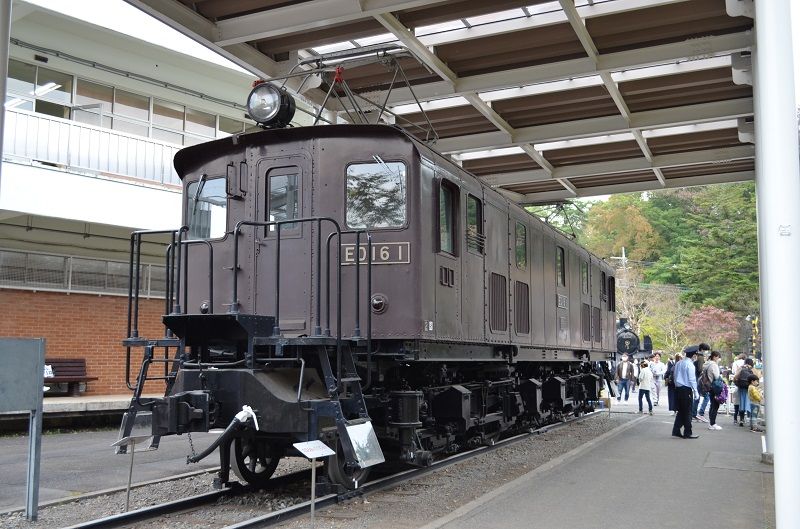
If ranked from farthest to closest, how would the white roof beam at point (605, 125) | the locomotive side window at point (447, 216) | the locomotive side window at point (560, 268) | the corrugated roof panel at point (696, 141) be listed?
the corrugated roof panel at point (696, 141)
the locomotive side window at point (560, 268)
the white roof beam at point (605, 125)
the locomotive side window at point (447, 216)

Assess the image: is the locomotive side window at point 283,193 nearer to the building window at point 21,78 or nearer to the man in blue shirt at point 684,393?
the man in blue shirt at point 684,393

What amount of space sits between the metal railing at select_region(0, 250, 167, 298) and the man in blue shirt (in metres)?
11.1

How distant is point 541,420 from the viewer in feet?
46.8

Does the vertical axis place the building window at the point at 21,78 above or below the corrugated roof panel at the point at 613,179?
above

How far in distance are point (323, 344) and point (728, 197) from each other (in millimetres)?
35539

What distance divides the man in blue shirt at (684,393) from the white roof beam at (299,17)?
7.87m

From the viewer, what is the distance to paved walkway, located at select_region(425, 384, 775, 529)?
271 inches

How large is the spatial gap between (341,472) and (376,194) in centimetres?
287

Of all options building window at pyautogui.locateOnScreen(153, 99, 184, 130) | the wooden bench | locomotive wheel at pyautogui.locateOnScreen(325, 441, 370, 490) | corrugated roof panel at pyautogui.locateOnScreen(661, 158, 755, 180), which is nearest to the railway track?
locomotive wheel at pyautogui.locateOnScreen(325, 441, 370, 490)

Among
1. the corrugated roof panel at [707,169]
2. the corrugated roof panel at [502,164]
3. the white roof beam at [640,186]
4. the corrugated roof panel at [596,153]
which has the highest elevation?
the corrugated roof panel at [596,153]

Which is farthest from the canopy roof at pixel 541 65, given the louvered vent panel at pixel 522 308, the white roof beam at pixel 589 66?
the louvered vent panel at pixel 522 308

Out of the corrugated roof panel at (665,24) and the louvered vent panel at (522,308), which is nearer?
the corrugated roof panel at (665,24)

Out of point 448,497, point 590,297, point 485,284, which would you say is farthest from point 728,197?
point 448,497

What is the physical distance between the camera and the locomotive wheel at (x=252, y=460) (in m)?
8.07
